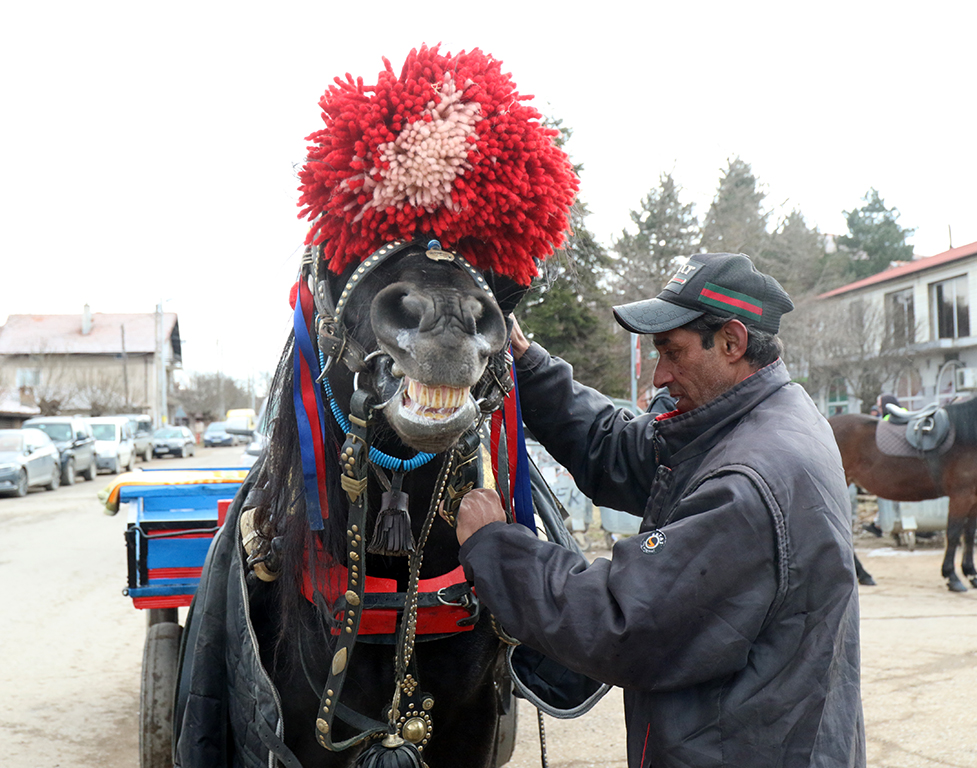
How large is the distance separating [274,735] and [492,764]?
0.72m

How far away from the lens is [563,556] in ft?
5.43

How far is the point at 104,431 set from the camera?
2361 centimetres

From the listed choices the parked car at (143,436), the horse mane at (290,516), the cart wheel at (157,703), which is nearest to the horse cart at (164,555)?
the cart wheel at (157,703)

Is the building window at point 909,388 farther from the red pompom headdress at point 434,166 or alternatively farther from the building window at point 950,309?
the red pompom headdress at point 434,166

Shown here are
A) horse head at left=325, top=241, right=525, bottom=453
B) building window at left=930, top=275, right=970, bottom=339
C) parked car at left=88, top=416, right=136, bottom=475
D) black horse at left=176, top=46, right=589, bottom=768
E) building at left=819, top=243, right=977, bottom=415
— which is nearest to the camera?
horse head at left=325, top=241, right=525, bottom=453

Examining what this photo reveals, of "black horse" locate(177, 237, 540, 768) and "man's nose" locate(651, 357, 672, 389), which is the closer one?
"black horse" locate(177, 237, 540, 768)

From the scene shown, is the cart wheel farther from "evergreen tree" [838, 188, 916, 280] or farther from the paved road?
"evergreen tree" [838, 188, 916, 280]

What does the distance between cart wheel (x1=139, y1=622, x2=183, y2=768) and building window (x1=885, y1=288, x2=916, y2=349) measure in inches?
909

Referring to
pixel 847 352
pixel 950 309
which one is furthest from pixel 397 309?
pixel 950 309

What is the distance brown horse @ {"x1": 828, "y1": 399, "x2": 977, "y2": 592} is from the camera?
764cm

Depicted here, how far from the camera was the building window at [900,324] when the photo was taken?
23.0 metres

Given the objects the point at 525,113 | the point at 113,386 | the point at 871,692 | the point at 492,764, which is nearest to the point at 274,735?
the point at 492,764

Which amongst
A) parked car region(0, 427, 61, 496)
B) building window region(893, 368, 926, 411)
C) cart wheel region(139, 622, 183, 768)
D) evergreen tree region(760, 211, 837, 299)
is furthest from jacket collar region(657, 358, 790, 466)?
building window region(893, 368, 926, 411)

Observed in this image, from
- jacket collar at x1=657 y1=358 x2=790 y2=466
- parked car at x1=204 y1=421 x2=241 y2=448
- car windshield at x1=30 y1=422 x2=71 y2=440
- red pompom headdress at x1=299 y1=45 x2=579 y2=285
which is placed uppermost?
red pompom headdress at x1=299 y1=45 x2=579 y2=285
